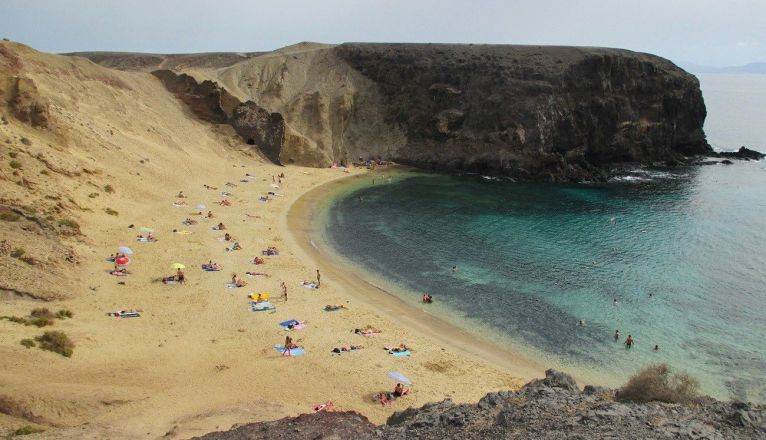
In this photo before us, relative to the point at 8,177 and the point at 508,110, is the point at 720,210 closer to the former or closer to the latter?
the point at 508,110

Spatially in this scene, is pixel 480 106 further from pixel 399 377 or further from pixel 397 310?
pixel 399 377

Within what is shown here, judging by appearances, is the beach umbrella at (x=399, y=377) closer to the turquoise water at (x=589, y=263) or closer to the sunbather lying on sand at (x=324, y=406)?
the sunbather lying on sand at (x=324, y=406)

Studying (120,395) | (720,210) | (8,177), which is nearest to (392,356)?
(120,395)

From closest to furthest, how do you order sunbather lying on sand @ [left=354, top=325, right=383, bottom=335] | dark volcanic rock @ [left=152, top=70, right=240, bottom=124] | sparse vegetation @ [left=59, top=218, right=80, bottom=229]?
1. sunbather lying on sand @ [left=354, top=325, right=383, bottom=335]
2. sparse vegetation @ [left=59, top=218, right=80, bottom=229]
3. dark volcanic rock @ [left=152, top=70, right=240, bottom=124]

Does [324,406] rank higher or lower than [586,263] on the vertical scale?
lower

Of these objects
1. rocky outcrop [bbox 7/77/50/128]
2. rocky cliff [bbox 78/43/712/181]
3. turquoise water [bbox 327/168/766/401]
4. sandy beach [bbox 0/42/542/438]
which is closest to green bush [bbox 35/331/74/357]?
sandy beach [bbox 0/42/542/438]

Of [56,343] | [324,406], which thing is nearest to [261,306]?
[324,406]

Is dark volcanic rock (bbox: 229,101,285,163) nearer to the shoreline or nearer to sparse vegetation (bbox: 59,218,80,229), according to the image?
the shoreline
